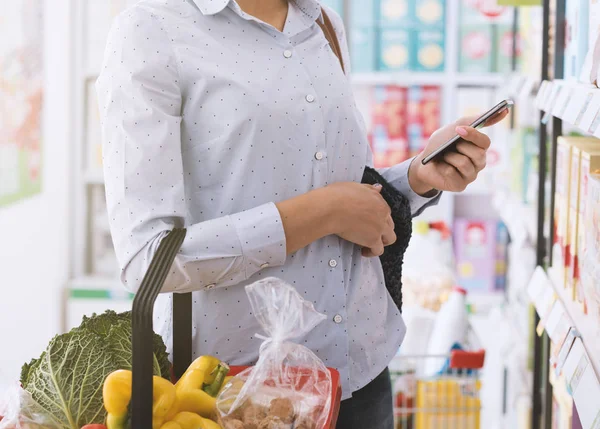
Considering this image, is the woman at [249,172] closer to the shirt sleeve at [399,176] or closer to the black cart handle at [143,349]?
the shirt sleeve at [399,176]

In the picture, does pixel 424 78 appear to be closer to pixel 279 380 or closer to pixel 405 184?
pixel 405 184

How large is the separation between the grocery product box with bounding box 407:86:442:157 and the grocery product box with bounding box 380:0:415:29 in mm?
343

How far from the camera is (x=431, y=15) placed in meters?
4.26

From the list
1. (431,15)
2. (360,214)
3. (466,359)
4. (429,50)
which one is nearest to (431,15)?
(431,15)

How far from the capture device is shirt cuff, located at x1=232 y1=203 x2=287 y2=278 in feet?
3.92

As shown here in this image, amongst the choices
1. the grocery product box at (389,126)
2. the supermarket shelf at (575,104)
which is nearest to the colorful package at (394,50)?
the grocery product box at (389,126)

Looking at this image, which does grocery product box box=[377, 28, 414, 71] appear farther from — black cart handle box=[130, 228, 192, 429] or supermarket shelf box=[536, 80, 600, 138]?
black cart handle box=[130, 228, 192, 429]

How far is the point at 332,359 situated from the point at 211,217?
12.1 inches

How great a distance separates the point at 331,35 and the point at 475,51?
120 inches

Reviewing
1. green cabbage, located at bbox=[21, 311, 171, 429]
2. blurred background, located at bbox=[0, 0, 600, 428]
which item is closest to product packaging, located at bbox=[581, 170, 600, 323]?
green cabbage, located at bbox=[21, 311, 171, 429]

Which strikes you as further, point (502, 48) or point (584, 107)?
point (502, 48)

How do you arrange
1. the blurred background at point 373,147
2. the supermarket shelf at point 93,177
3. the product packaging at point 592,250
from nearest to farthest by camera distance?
the product packaging at point 592,250, the blurred background at point 373,147, the supermarket shelf at point 93,177

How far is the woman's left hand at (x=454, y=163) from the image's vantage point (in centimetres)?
133

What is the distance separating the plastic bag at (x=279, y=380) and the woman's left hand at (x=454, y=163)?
1.31 feet
